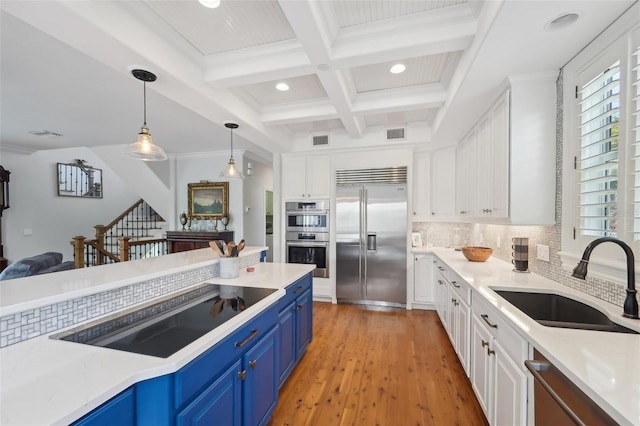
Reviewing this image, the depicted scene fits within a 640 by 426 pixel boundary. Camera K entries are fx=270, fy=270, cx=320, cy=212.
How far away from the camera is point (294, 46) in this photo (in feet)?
6.78

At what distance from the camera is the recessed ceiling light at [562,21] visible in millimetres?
1396

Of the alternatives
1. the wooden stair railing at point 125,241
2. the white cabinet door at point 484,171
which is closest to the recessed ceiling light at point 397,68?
the white cabinet door at point 484,171

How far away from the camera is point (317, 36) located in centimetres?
173

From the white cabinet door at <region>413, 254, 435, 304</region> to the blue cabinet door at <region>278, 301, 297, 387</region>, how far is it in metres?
2.35

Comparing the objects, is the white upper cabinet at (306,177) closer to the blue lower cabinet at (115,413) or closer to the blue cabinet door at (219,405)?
the blue cabinet door at (219,405)

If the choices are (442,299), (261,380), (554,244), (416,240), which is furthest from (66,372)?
(416,240)

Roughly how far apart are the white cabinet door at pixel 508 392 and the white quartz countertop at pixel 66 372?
1.40 m

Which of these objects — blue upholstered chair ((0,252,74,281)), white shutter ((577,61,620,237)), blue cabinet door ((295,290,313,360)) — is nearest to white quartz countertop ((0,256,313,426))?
blue cabinet door ((295,290,313,360))

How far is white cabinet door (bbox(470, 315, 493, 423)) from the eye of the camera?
1693 millimetres

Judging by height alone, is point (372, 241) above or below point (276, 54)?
below

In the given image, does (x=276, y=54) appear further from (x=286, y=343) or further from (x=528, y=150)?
(x=286, y=343)

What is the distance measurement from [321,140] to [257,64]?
222 cm

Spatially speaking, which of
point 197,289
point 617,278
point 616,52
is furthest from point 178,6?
point 617,278

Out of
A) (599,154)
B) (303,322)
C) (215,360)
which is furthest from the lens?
(303,322)
